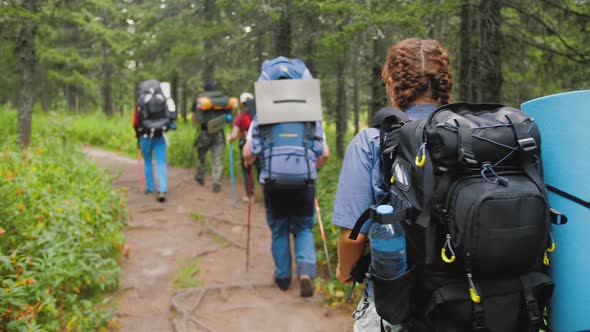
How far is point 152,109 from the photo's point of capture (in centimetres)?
820

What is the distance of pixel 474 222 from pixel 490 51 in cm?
591

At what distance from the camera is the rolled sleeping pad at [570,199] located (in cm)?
170

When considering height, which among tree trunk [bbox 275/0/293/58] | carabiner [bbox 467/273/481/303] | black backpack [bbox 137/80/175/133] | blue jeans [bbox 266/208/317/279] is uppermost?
tree trunk [bbox 275/0/293/58]

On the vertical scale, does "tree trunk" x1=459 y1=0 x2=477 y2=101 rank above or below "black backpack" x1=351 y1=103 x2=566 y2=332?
above

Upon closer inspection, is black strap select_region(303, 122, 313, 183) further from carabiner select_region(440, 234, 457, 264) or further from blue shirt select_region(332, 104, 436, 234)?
carabiner select_region(440, 234, 457, 264)

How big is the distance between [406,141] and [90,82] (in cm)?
2151

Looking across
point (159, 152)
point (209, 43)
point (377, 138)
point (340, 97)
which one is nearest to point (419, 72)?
point (377, 138)

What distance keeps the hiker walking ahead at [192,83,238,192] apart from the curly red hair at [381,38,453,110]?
7522 mm

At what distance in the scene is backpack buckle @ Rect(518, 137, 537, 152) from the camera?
1679 millimetres

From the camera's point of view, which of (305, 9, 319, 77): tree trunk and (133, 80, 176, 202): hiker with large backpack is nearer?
(133, 80, 176, 202): hiker with large backpack

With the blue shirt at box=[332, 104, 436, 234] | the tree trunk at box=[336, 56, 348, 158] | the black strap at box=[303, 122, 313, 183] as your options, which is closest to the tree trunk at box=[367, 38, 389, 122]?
the tree trunk at box=[336, 56, 348, 158]

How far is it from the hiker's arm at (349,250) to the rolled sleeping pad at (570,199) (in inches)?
30.8

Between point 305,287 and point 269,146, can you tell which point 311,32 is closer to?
point 269,146

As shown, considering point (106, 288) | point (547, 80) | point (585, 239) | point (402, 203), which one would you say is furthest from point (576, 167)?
point (547, 80)
